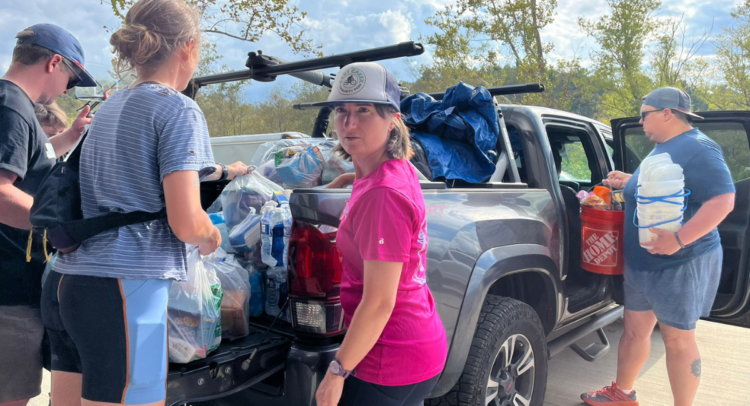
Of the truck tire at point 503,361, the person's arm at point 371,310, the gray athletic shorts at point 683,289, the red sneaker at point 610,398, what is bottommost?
the red sneaker at point 610,398

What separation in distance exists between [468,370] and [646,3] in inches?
847

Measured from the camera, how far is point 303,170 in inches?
111

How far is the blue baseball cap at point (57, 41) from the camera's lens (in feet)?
7.02

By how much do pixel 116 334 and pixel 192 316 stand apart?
31 cm

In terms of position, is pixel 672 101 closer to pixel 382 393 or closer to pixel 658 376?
pixel 658 376

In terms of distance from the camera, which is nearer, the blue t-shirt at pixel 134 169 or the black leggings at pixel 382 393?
the blue t-shirt at pixel 134 169

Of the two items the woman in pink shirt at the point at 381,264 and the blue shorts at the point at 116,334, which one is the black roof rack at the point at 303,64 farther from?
the blue shorts at the point at 116,334

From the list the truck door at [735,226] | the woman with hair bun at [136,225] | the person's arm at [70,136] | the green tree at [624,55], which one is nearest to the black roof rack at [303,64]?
the person's arm at [70,136]

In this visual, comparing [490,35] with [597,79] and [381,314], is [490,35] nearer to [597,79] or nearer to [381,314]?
[597,79]

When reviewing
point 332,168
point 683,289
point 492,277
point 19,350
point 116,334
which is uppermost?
point 332,168

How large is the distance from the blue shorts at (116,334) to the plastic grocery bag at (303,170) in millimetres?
1374

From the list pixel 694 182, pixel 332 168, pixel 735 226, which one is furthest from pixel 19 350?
pixel 735 226

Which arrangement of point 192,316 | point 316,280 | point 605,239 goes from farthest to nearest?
point 605,239 < point 316,280 < point 192,316

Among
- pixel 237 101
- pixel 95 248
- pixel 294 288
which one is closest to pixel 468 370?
pixel 294 288
